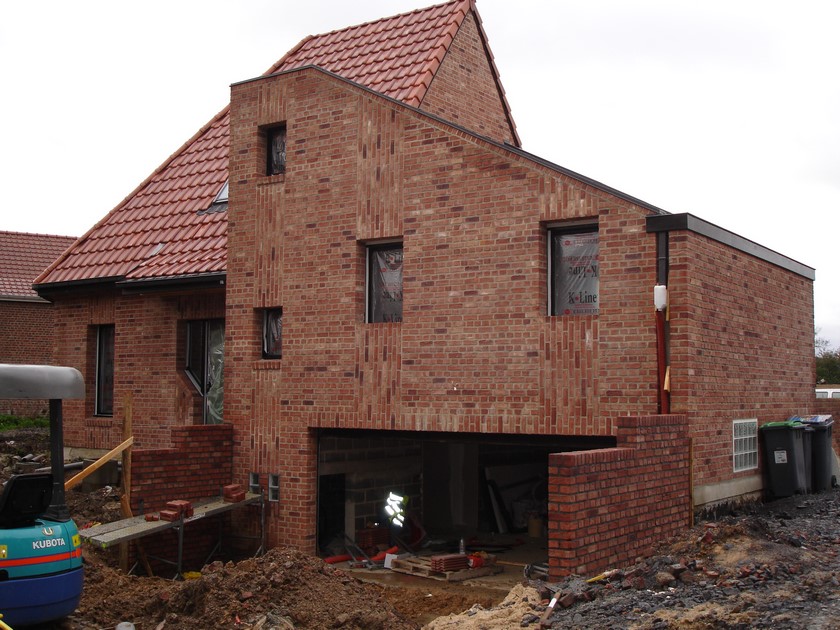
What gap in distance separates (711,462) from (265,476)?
6.53 meters

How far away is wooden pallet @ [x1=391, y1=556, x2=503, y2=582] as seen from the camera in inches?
512

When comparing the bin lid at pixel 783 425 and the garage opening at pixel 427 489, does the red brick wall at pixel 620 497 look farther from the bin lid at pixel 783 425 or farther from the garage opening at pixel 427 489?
the bin lid at pixel 783 425

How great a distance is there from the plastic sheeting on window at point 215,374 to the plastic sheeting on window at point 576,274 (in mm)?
6666

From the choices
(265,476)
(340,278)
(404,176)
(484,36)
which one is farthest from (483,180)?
(484,36)

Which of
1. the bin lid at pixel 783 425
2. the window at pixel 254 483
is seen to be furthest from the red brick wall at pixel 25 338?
the bin lid at pixel 783 425

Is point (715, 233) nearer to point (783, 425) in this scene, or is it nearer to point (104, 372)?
point (783, 425)

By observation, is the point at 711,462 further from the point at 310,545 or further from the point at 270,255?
the point at 270,255

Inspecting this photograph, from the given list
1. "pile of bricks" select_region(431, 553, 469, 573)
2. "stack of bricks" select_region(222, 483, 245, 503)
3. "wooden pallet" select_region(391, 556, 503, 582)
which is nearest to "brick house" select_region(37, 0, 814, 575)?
"stack of bricks" select_region(222, 483, 245, 503)

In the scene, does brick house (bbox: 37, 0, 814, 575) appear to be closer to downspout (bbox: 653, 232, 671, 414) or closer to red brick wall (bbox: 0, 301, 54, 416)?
downspout (bbox: 653, 232, 671, 414)

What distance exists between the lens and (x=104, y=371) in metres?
18.5

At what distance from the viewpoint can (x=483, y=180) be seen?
504 inches

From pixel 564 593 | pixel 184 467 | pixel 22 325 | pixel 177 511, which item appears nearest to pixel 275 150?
pixel 184 467

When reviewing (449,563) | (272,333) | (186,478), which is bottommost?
(449,563)

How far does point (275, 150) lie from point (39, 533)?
8407 mm
